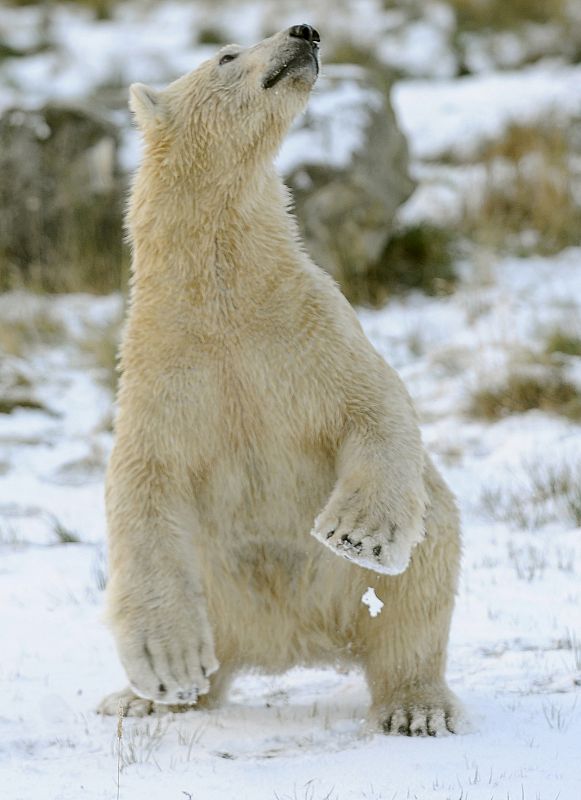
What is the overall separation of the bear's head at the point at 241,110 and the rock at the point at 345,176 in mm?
5113

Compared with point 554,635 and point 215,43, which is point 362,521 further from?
point 215,43

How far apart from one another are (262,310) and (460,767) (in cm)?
128

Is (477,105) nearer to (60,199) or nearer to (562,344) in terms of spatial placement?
(60,199)

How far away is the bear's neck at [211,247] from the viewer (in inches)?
138

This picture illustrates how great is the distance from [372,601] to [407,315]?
18.8ft

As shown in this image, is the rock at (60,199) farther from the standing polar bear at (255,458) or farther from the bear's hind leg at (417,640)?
the bear's hind leg at (417,640)

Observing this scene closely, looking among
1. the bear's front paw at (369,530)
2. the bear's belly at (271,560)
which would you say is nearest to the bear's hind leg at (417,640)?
the bear's belly at (271,560)

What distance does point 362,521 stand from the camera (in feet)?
10.4

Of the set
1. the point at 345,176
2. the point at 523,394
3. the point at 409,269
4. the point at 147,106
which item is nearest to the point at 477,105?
the point at 409,269

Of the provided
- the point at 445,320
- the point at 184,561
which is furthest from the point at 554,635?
the point at 445,320

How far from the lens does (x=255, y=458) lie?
338 cm

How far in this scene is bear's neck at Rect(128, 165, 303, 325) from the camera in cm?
350

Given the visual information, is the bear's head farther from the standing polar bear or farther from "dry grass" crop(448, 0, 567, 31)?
"dry grass" crop(448, 0, 567, 31)

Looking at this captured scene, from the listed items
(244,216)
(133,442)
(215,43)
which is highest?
(215,43)
